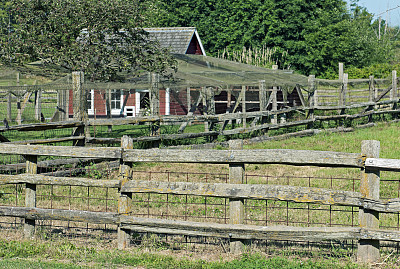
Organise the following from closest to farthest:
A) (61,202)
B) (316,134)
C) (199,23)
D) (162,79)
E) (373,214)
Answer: (373,214) → (61,202) → (162,79) → (316,134) → (199,23)

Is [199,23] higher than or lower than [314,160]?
higher

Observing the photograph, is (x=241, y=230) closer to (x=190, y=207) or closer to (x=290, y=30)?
(x=190, y=207)

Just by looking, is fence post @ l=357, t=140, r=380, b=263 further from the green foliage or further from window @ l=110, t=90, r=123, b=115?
the green foliage

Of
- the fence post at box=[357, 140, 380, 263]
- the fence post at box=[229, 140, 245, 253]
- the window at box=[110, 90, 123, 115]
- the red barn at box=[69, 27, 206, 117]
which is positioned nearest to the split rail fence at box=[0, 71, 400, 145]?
the red barn at box=[69, 27, 206, 117]

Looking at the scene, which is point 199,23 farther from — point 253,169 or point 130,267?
point 130,267

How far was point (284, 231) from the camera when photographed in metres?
6.17

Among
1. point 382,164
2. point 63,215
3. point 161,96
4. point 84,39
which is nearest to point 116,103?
point 161,96

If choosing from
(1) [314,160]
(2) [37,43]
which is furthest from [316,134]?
(1) [314,160]

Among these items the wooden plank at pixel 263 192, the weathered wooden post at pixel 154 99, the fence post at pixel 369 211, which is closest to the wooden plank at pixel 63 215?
the wooden plank at pixel 263 192

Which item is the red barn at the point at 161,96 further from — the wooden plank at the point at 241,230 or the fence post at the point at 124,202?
the wooden plank at the point at 241,230

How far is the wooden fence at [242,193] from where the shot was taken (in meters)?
6.02

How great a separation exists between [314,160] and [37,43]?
13445 millimetres

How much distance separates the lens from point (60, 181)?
7.12 m

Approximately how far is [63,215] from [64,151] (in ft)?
2.67
